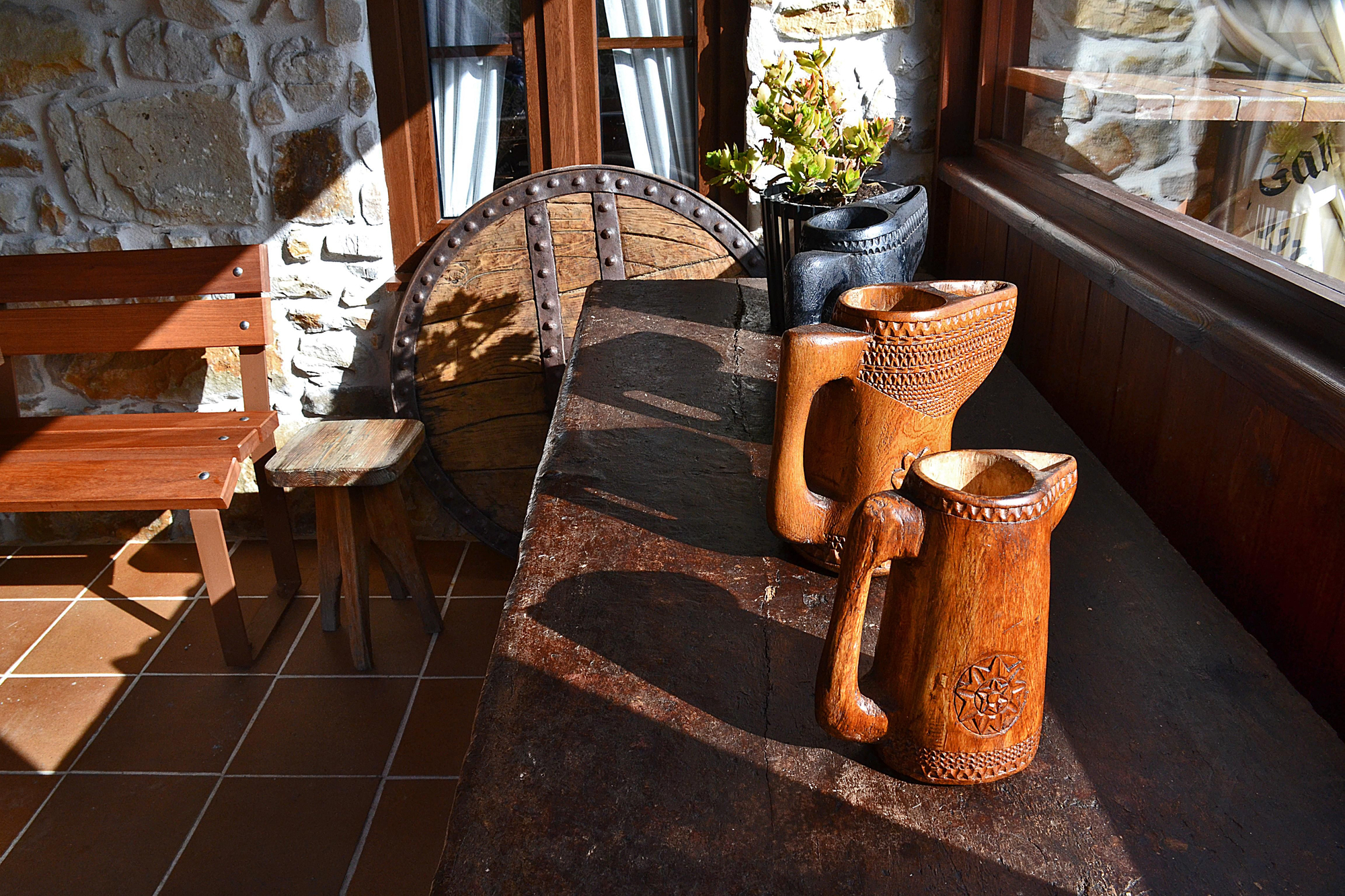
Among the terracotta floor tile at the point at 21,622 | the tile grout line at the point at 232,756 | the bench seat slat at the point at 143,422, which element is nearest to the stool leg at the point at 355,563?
the tile grout line at the point at 232,756

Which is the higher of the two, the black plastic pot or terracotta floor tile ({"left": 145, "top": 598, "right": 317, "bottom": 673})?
the black plastic pot

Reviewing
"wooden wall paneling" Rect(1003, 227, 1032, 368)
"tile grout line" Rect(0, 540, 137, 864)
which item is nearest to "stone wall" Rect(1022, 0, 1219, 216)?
"wooden wall paneling" Rect(1003, 227, 1032, 368)

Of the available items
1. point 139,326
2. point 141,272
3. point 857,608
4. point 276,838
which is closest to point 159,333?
point 139,326

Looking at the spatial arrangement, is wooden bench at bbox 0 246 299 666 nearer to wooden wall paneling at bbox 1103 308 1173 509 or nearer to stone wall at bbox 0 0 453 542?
stone wall at bbox 0 0 453 542

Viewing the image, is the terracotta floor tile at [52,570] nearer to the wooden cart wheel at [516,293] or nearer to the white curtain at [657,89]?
the wooden cart wheel at [516,293]

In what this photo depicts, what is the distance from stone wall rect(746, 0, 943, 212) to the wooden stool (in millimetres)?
1232

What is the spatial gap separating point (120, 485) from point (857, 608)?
215 centimetres

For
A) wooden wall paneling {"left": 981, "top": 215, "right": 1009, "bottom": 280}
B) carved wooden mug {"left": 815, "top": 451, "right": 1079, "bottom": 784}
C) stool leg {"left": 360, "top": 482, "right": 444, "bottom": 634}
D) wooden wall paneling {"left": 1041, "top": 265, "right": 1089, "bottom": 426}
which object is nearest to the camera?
carved wooden mug {"left": 815, "top": 451, "right": 1079, "bottom": 784}

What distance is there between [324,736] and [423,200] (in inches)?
58.1

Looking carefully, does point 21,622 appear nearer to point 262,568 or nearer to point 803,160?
point 262,568

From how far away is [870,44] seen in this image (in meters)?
2.55

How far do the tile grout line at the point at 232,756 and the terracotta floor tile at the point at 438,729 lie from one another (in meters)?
0.37

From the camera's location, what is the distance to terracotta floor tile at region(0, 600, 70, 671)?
268 centimetres

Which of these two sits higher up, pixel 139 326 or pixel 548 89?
pixel 548 89
